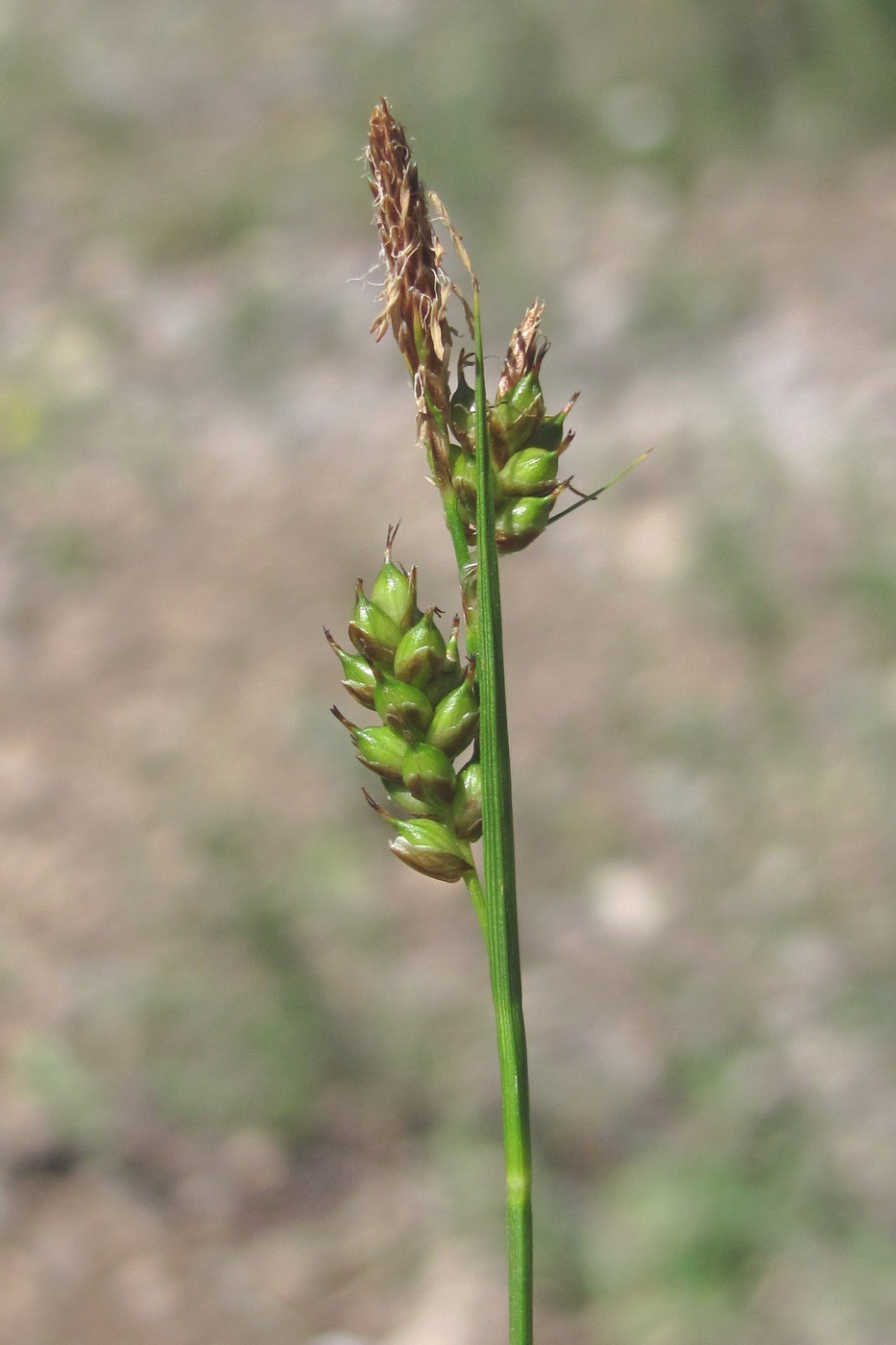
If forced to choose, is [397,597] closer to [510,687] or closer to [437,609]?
[437,609]

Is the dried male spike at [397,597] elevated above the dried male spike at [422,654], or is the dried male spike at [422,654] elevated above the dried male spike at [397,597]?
the dried male spike at [397,597]

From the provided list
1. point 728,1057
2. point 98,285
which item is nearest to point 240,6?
point 98,285

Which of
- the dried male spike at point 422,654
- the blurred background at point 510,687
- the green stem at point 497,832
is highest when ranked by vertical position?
the blurred background at point 510,687

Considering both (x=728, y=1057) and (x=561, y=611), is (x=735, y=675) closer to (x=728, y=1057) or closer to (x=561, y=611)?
(x=561, y=611)

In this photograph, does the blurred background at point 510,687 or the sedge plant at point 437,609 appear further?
the blurred background at point 510,687

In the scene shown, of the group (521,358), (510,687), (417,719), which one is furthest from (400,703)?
(510,687)

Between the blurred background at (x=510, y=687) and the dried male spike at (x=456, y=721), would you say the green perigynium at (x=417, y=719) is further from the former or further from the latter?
the blurred background at (x=510, y=687)

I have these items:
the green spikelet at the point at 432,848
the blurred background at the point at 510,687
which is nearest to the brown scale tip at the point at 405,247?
the green spikelet at the point at 432,848
